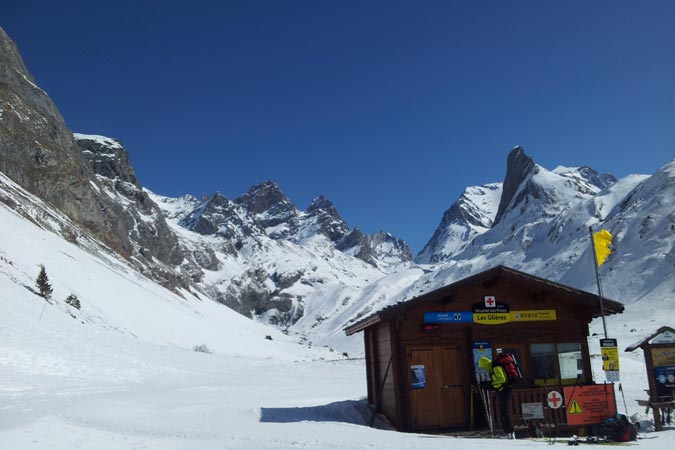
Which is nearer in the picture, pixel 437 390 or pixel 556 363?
pixel 437 390

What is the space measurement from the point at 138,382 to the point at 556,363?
17.1 m

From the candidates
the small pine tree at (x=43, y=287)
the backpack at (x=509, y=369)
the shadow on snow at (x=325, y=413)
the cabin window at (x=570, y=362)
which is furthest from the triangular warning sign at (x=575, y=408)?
the small pine tree at (x=43, y=287)

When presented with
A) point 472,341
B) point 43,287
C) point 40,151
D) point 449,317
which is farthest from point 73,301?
point 40,151

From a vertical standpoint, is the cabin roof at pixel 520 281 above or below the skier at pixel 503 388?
above

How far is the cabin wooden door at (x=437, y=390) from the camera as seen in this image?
15227 mm

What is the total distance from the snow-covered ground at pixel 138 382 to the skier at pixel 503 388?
724 mm

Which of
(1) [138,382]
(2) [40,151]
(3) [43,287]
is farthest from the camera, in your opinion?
(2) [40,151]

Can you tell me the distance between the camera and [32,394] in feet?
59.5

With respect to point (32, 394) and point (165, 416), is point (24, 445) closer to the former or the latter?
point (165, 416)

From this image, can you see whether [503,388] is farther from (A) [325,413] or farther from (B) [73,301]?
(B) [73,301]

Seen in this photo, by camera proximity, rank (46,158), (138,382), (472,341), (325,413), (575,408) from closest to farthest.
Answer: (575,408) → (472,341) → (325,413) → (138,382) → (46,158)

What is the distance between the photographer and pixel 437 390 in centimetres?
1545

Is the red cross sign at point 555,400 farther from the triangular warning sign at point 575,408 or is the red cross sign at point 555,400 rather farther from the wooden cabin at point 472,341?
the wooden cabin at point 472,341

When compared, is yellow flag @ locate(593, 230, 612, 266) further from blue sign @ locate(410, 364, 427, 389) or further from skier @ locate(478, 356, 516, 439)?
skier @ locate(478, 356, 516, 439)
